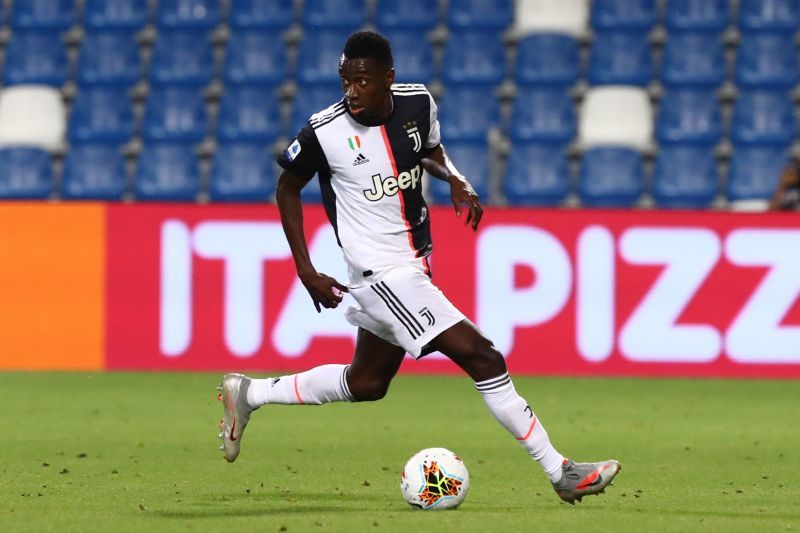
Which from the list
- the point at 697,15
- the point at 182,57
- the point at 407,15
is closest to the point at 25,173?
the point at 182,57

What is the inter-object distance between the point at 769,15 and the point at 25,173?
7.61 meters

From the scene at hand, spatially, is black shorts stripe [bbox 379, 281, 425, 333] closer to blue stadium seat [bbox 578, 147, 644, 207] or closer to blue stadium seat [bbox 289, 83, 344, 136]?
blue stadium seat [bbox 578, 147, 644, 207]

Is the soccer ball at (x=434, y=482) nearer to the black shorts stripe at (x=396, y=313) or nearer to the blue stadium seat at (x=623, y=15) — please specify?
the black shorts stripe at (x=396, y=313)

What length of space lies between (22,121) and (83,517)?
417 inches

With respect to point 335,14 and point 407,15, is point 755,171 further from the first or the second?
point 335,14

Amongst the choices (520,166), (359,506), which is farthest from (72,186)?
(359,506)

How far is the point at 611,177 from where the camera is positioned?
14781mm

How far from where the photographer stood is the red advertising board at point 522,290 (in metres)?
12.5

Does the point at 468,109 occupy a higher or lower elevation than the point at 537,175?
higher

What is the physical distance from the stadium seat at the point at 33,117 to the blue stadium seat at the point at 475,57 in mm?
3936

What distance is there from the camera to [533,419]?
636 cm

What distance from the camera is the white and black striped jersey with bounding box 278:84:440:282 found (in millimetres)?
6531

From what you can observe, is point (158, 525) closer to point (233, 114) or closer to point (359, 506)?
point (359, 506)

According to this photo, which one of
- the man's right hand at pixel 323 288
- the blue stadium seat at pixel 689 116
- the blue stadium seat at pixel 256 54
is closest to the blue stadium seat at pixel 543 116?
the blue stadium seat at pixel 689 116
